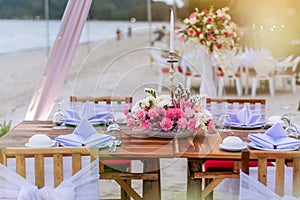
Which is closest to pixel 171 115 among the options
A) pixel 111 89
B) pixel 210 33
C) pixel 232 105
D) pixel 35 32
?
pixel 232 105

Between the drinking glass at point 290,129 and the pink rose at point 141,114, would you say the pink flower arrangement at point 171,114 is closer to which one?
the pink rose at point 141,114

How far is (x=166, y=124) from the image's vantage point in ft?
7.49

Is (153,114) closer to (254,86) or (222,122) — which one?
(222,122)

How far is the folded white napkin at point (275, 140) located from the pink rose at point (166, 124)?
1.22 ft

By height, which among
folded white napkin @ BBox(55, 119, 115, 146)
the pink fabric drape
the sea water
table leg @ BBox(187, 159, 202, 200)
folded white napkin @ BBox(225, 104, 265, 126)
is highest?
the sea water

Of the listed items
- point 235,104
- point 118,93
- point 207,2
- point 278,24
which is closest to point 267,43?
point 278,24

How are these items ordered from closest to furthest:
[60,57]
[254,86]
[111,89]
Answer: [60,57] < [254,86] < [111,89]

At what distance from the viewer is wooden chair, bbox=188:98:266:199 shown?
2162mm

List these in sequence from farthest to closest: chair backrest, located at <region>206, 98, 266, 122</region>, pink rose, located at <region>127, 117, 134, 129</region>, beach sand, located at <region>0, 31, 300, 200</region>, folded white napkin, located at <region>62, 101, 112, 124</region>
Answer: beach sand, located at <region>0, 31, 300, 200</region>, chair backrest, located at <region>206, 98, 266, 122</region>, folded white napkin, located at <region>62, 101, 112, 124</region>, pink rose, located at <region>127, 117, 134, 129</region>

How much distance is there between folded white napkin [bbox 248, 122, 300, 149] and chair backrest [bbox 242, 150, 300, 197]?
0.26 m

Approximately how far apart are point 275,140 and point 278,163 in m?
0.35

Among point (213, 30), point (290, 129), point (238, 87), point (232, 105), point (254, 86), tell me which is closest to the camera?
point (290, 129)

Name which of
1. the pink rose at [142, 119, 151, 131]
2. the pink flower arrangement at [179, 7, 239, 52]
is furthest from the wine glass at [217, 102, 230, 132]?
the pink flower arrangement at [179, 7, 239, 52]

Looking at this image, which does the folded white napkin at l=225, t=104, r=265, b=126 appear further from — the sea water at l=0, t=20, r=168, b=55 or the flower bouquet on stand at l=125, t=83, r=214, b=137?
the sea water at l=0, t=20, r=168, b=55
